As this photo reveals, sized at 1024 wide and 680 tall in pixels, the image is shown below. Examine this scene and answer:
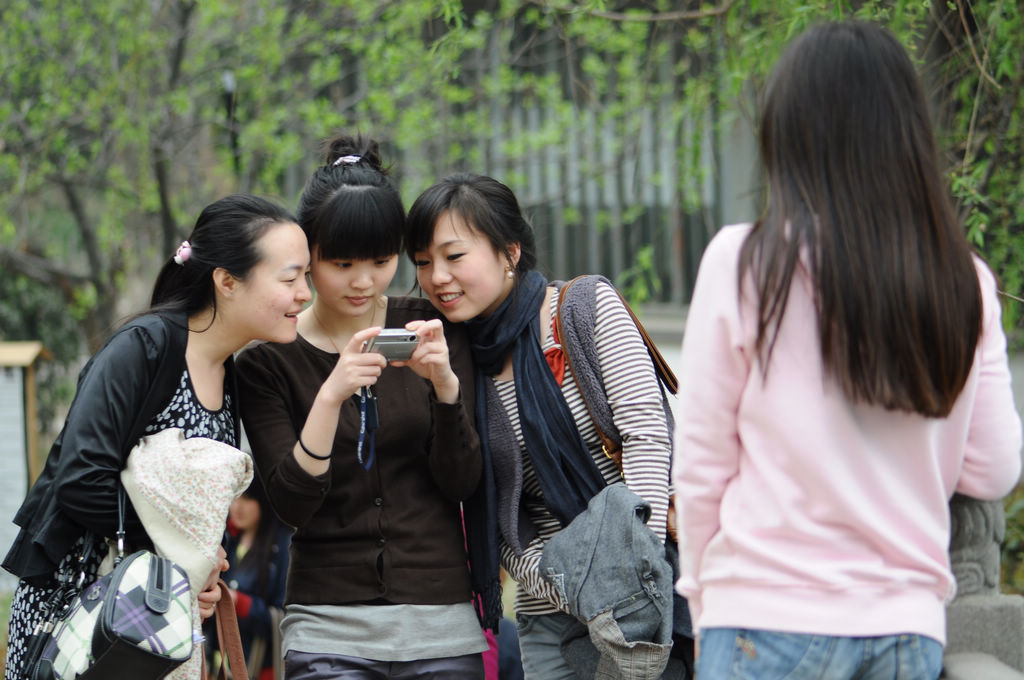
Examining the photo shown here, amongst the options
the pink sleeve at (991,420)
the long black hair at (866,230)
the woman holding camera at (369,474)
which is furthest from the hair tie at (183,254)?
the pink sleeve at (991,420)

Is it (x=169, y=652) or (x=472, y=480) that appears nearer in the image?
(x=169, y=652)

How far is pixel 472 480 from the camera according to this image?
2.75 meters

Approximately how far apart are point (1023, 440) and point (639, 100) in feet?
18.9

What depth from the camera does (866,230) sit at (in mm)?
1764

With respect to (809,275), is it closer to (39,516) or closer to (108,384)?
(108,384)

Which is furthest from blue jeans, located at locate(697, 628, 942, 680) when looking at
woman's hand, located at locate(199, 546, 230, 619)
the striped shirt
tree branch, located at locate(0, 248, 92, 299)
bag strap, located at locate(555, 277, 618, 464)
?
tree branch, located at locate(0, 248, 92, 299)

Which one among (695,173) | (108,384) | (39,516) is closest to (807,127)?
(108,384)

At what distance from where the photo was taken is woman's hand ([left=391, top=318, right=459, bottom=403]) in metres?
2.63

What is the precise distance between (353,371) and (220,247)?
1.51 feet

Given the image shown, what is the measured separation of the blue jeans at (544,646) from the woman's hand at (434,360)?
0.61 m

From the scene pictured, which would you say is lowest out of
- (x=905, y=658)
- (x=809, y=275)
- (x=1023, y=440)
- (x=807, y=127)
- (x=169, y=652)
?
(x=169, y=652)

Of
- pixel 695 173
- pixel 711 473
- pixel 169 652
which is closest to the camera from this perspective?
pixel 711 473

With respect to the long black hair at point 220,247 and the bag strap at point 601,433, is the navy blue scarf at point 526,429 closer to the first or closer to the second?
the bag strap at point 601,433

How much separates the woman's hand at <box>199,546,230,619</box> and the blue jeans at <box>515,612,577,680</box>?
75 centimetres
